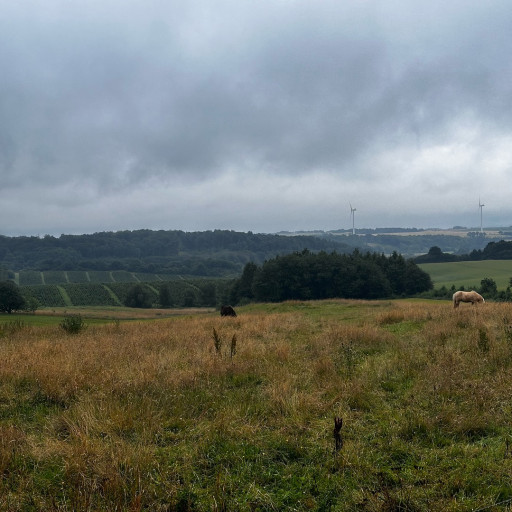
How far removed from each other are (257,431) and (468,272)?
106 meters

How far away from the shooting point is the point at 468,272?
9581cm

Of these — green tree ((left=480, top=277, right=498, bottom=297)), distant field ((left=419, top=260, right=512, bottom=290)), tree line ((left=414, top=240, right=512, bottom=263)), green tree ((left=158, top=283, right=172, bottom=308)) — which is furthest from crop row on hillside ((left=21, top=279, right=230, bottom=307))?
tree line ((left=414, top=240, right=512, bottom=263))

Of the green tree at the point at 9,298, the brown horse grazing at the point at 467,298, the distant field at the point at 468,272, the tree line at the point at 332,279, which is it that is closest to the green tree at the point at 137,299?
the tree line at the point at 332,279

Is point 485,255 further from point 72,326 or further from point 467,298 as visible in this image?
point 72,326

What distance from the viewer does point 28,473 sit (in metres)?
3.79

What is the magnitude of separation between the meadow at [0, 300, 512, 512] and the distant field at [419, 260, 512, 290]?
7923 centimetres

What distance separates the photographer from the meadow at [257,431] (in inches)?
134

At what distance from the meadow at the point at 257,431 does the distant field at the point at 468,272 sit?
79226mm

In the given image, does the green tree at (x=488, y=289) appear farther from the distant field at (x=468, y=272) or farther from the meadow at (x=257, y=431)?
the meadow at (x=257, y=431)

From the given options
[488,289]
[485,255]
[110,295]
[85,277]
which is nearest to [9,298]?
[110,295]

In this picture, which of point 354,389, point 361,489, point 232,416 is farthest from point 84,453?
point 354,389

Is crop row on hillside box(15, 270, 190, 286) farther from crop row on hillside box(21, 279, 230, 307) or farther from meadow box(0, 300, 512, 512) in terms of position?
meadow box(0, 300, 512, 512)

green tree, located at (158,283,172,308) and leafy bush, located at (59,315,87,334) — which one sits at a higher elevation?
leafy bush, located at (59,315,87,334)

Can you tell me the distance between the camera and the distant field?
82.7 meters
